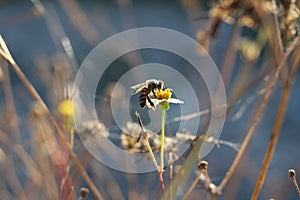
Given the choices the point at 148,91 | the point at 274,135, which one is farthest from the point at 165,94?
the point at 274,135

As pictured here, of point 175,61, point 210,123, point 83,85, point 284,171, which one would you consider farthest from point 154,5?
point 210,123

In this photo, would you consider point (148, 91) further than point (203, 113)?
No

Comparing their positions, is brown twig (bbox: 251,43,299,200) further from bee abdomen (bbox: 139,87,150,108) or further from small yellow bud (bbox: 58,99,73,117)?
small yellow bud (bbox: 58,99,73,117)

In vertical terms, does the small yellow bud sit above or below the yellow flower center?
above

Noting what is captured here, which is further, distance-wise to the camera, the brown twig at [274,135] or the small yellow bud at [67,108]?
the small yellow bud at [67,108]

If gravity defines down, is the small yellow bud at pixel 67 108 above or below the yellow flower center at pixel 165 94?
above

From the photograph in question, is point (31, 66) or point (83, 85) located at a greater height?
point (31, 66)

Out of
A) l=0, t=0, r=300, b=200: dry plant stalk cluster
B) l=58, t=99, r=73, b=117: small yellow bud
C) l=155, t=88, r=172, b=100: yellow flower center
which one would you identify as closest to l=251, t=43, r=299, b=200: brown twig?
l=0, t=0, r=300, b=200: dry plant stalk cluster

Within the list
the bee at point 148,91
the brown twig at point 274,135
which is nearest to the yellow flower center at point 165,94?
the bee at point 148,91

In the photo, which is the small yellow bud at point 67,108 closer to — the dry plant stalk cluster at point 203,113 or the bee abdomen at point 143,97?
the dry plant stalk cluster at point 203,113

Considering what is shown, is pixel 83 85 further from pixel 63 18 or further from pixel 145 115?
pixel 63 18

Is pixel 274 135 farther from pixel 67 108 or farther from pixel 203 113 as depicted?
pixel 67 108
